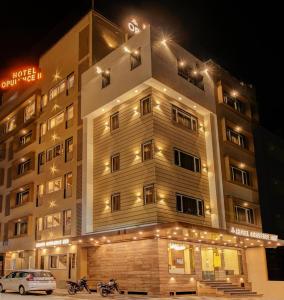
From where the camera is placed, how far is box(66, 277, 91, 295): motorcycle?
2330 centimetres

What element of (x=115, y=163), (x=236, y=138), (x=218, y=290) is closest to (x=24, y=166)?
(x=115, y=163)

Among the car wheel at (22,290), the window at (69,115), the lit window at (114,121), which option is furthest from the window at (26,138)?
the car wheel at (22,290)

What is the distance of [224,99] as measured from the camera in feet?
105

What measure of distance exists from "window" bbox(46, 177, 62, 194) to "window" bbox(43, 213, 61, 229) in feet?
6.80

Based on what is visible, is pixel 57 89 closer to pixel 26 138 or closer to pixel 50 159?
pixel 50 159

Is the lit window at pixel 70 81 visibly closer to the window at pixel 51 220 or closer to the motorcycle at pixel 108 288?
the window at pixel 51 220

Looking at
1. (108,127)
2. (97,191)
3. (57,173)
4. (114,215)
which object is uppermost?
(108,127)

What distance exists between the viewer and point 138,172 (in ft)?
79.5

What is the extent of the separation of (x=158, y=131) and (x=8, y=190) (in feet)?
69.4

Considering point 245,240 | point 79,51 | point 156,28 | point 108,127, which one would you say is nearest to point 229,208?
point 245,240

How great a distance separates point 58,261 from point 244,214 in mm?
14864

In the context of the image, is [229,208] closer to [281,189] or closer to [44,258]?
[281,189]

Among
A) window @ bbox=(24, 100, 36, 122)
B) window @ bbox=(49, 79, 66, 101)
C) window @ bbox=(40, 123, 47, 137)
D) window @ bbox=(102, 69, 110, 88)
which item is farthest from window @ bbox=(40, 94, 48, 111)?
window @ bbox=(102, 69, 110, 88)

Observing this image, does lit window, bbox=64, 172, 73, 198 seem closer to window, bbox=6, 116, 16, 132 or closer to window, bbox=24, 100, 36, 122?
window, bbox=24, 100, 36, 122
